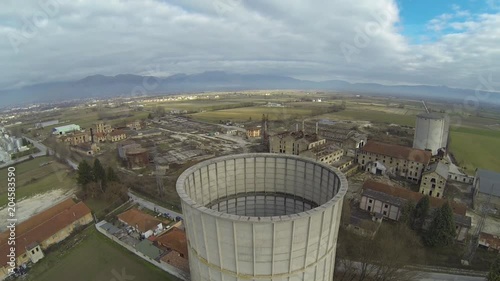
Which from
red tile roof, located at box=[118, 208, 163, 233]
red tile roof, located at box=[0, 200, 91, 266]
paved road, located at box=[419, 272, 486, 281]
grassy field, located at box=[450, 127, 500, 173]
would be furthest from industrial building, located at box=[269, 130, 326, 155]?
red tile roof, located at box=[0, 200, 91, 266]

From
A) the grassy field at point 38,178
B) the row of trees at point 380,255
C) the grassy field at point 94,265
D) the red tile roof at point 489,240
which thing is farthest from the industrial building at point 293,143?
the grassy field at point 38,178

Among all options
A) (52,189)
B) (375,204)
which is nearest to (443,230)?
(375,204)

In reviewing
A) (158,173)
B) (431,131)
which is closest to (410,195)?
(431,131)

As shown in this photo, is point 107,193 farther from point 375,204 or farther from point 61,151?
point 375,204

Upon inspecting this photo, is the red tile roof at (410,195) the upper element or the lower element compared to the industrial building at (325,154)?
lower

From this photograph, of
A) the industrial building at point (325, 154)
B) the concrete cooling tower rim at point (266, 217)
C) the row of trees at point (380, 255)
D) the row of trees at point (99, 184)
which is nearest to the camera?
the concrete cooling tower rim at point (266, 217)

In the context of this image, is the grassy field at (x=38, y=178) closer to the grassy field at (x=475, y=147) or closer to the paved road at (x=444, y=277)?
the paved road at (x=444, y=277)
